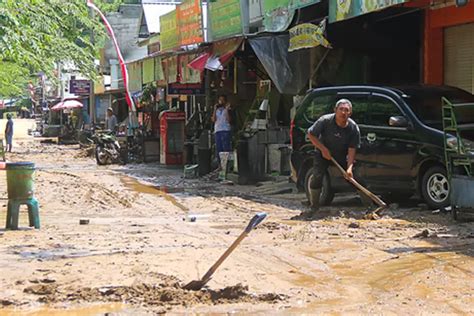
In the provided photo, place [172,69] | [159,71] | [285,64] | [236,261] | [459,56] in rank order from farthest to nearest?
[159,71] < [172,69] < [285,64] < [459,56] < [236,261]

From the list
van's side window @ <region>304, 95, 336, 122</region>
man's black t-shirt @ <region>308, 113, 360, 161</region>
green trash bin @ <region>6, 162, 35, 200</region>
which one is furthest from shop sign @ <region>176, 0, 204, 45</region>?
green trash bin @ <region>6, 162, 35, 200</region>

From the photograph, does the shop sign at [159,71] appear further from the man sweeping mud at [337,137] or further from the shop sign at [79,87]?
the shop sign at [79,87]

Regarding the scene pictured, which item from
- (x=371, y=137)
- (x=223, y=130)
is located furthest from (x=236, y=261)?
(x=223, y=130)

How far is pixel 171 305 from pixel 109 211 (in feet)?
22.1

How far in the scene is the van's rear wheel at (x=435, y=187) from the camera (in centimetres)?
1077

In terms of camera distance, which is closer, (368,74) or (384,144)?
(384,144)

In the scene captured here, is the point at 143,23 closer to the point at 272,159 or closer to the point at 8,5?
the point at 272,159

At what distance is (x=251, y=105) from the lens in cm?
2152

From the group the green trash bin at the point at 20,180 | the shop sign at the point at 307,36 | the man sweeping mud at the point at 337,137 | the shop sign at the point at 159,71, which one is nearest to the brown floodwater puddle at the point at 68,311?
the green trash bin at the point at 20,180

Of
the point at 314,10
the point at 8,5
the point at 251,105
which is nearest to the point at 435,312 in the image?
the point at 8,5

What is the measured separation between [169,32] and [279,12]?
28.4ft

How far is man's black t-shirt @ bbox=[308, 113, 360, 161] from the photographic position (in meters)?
10.9

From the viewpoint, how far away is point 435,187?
35.9 feet

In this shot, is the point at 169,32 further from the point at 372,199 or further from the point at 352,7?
the point at 372,199
